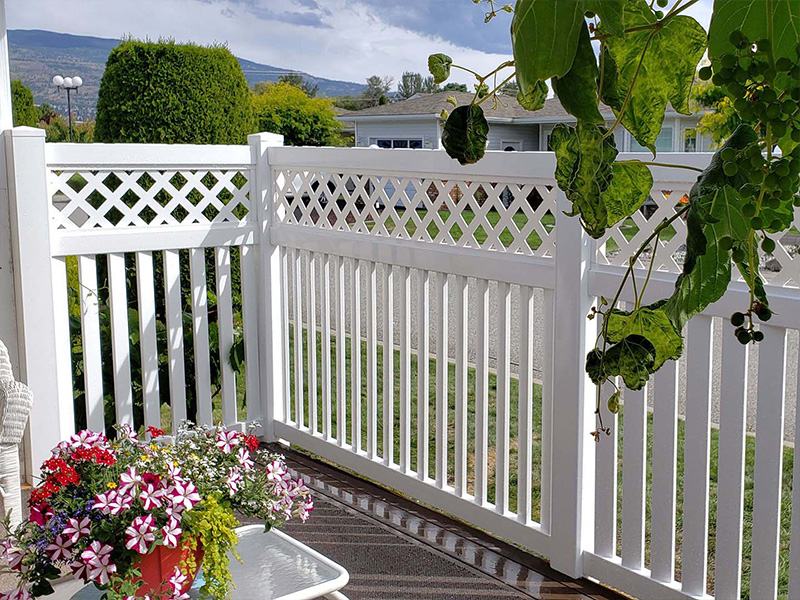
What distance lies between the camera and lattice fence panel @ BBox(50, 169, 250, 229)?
11.1 feet

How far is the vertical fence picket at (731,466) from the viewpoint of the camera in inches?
89.5

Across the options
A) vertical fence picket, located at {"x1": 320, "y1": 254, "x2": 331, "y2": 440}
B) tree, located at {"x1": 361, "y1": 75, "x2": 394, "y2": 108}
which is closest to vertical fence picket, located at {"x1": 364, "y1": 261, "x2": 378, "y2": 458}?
vertical fence picket, located at {"x1": 320, "y1": 254, "x2": 331, "y2": 440}

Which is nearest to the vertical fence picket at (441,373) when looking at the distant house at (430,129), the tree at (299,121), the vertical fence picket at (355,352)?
the vertical fence picket at (355,352)

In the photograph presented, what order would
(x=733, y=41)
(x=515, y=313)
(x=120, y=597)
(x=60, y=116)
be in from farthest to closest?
(x=60, y=116)
(x=515, y=313)
(x=120, y=597)
(x=733, y=41)

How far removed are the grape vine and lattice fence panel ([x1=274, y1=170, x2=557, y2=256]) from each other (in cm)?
223

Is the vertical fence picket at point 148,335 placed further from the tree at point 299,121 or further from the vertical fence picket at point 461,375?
the tree at point 299,121

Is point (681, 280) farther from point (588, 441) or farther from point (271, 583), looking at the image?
point (588, 441)

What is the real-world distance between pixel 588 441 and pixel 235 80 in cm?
256

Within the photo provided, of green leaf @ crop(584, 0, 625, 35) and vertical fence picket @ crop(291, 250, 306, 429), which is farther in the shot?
vertical fence picket @ crop(291, 250, 306, 429)

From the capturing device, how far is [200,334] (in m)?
3.77

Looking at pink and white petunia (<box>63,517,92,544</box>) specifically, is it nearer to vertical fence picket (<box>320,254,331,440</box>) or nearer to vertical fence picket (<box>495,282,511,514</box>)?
vertical fence picket (<box>495,282,511,514</box>)

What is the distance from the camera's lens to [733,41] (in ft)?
1.03

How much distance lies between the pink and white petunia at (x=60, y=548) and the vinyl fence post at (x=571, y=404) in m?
1.50

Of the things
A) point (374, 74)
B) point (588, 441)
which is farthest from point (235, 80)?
point (374, 74)
